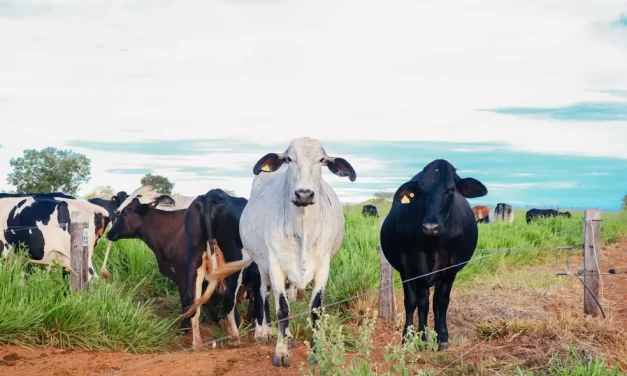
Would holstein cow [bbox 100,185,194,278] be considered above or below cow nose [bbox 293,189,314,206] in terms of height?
below

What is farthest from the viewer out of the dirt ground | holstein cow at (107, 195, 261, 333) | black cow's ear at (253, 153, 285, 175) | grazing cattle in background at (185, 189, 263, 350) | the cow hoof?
holstein cow at (107, 195, 261, 333)

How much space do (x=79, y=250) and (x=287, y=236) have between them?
3.39 metres

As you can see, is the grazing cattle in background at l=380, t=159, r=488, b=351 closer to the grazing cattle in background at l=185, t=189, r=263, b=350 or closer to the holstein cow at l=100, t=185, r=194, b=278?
the grazing cattle in background at l=185, t=189, r=263, b=350

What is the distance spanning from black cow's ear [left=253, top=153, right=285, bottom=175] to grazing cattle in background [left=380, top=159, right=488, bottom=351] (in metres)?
1.29

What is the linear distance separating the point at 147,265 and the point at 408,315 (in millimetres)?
5341

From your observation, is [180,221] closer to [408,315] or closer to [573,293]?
[408,315]

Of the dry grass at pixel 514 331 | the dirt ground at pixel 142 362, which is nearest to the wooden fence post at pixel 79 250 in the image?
the dirt ground at pixel 142 362

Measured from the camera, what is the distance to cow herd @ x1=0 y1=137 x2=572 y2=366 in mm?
6715

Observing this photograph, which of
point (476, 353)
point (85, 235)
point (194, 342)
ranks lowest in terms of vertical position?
point (194, 342)

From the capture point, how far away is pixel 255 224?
7.51 meters

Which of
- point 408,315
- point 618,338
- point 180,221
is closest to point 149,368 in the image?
point 408,315

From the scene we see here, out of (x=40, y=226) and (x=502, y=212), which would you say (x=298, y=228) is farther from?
(x=502, y=212)

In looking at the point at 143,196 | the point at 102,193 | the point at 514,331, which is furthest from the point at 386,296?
the point at 102,193

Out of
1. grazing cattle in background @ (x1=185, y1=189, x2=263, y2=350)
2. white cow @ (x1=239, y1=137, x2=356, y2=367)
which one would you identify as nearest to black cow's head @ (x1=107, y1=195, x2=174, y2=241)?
grazing cattle in background @ (x1=185, y1=189, x2=263, y2=350)
